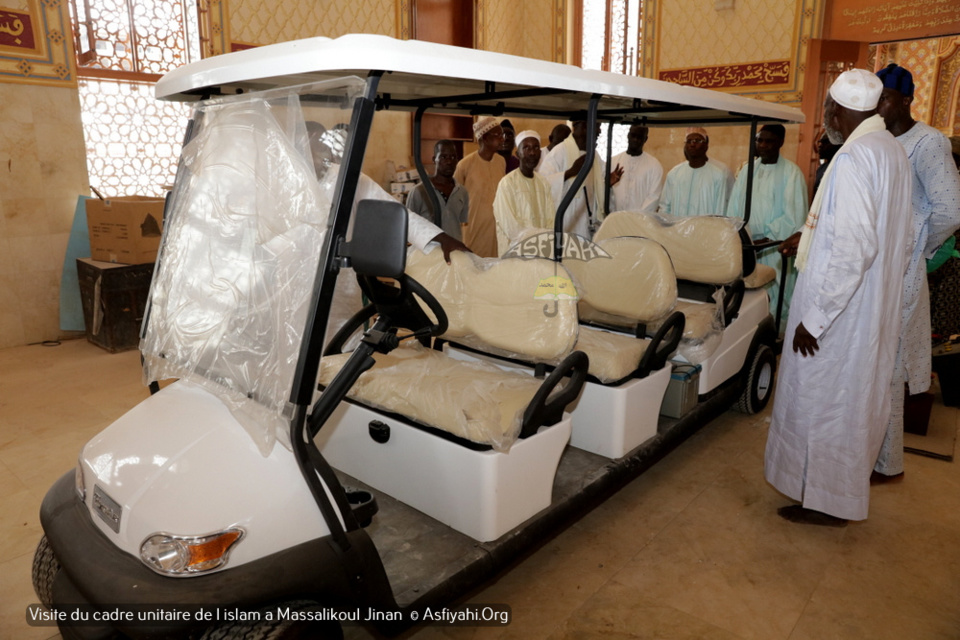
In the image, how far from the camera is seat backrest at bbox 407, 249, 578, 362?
259cm

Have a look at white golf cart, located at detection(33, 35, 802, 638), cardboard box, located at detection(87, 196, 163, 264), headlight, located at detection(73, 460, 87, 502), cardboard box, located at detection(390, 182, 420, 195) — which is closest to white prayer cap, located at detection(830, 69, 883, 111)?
white golf cart, located at detection(33, 35, 802, 638)

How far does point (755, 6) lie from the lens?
24.8ft

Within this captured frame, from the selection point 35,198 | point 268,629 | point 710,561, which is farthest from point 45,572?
point 35,198

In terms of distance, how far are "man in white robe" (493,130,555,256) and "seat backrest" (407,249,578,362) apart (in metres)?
1.85

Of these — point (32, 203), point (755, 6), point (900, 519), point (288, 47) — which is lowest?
point (900, 519)

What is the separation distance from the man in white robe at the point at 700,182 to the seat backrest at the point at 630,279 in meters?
2.82

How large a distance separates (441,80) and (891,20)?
642 cm

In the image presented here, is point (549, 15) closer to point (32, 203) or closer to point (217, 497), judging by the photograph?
point (32, 203)

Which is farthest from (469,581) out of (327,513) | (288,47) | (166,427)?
(288,47)

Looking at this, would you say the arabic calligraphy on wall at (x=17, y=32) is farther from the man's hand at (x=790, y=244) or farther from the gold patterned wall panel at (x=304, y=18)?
the man's hand at (x=790, y=244)

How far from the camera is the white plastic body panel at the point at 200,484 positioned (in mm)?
1590

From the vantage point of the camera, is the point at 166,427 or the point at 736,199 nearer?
the point at 166,427

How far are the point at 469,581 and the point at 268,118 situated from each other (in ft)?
5.17

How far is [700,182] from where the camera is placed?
617cm
